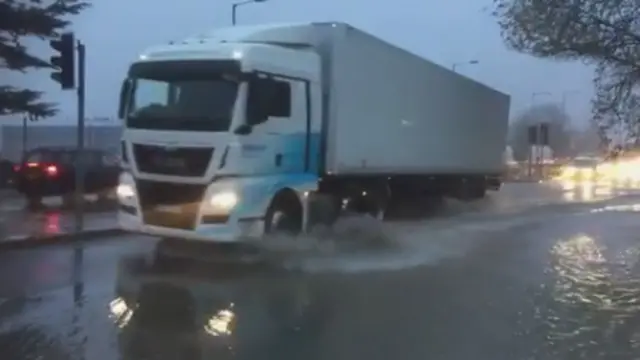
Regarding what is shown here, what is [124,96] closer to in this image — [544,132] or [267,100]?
[267,100]

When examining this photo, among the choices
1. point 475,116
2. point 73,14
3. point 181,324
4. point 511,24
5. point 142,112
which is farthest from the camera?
point 73,14

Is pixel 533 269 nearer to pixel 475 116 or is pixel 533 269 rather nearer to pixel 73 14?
pixel 475 116

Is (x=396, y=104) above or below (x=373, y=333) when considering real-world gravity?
above

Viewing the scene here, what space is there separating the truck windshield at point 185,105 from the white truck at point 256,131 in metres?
0.02

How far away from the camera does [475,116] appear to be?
27.7m

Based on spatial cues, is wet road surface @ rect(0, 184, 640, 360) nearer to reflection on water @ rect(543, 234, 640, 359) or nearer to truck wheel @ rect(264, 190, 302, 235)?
reflection on water @ rect(543, 234, 640, 359)

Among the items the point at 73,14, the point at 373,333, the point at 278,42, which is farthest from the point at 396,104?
the point at 73,14

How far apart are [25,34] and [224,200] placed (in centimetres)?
2113

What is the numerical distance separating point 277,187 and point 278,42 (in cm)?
307

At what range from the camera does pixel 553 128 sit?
105m

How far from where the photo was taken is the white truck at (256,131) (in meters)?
14.7

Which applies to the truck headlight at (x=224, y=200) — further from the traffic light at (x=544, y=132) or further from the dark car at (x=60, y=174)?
the traffic light at (x=544, y=132)

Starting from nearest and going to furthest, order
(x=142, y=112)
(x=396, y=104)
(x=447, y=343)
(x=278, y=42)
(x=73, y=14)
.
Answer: (x=447, y=343)
(x=142, y=112)
(x=278, y=42)
(x=396, y=104)
(x=73, y=14)

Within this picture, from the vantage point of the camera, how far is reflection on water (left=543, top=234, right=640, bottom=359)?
31.0 feet
